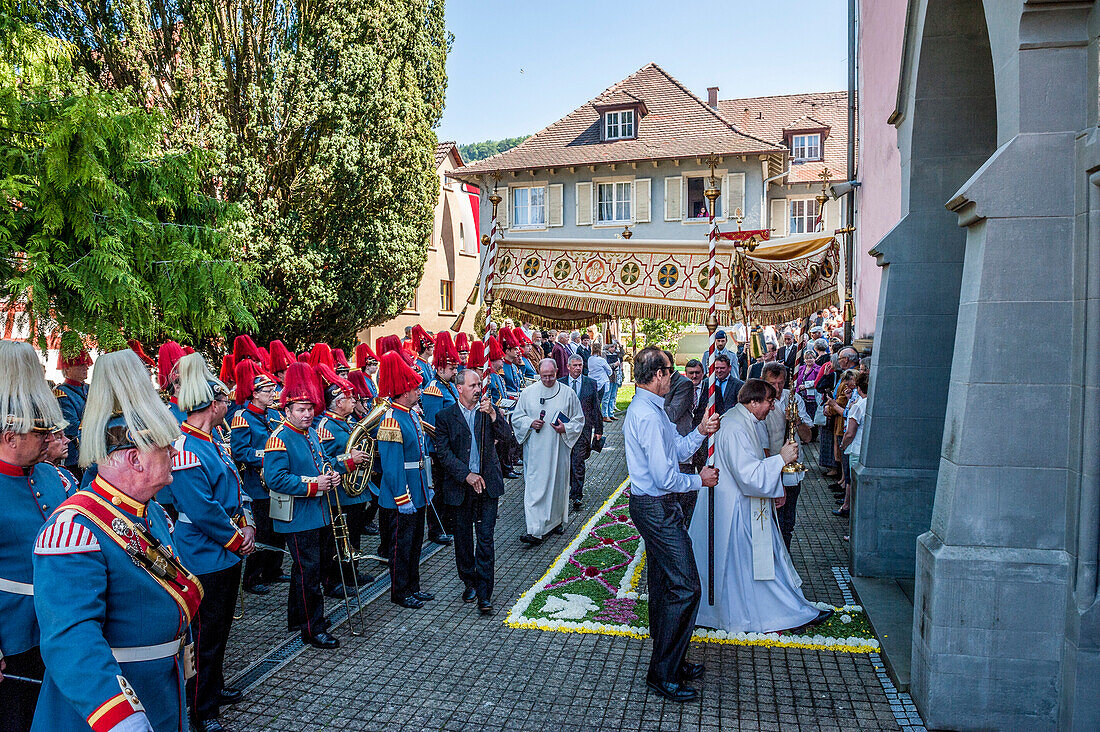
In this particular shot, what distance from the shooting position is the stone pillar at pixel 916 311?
680 cm

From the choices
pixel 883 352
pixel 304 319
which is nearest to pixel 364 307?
pixel 304 319

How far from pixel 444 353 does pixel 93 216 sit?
424 cm

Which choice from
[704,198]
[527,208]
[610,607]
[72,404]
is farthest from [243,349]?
[527,208]

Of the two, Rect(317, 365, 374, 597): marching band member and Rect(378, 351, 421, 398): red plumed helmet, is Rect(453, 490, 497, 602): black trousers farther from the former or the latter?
Rect(378, 351, 421, 398): red plumed helmet

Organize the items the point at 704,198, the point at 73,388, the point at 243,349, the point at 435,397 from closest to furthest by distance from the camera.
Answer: the point at 73,388 → the point at 243,349 → the point at 435,397 → the point at 704,198

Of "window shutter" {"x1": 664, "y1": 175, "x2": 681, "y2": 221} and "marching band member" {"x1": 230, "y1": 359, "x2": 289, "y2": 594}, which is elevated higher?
"window shutter" {"x1": 664, "y1": 175, "x2": 681, "y2": 221}

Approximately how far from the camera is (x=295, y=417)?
6090 mm

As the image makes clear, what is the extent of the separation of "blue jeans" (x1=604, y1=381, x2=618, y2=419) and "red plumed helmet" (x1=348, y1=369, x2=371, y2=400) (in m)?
10.1

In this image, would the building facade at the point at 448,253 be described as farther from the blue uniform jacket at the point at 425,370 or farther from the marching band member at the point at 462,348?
the blue uniform jacket at the point at 425,370

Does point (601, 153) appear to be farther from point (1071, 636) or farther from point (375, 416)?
point (1071, 636)

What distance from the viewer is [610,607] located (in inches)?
275

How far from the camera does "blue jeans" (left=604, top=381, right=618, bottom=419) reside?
19877 millimetres

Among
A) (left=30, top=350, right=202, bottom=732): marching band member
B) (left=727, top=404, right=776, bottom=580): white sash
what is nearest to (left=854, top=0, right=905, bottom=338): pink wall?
(left=727, top=404, right=776, bottom=580): white sash

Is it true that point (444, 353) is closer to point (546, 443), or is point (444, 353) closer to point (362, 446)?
point (546, 443)
